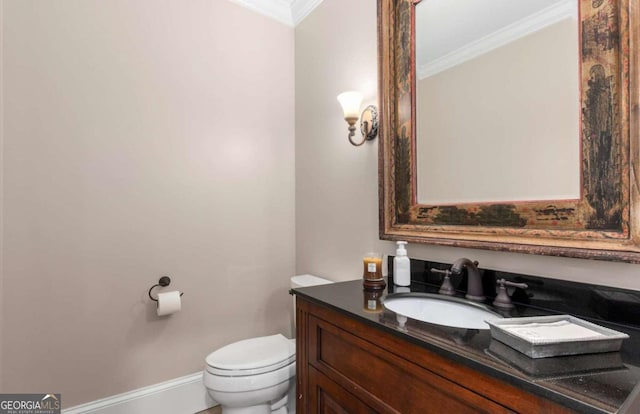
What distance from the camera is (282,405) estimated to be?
1748mm

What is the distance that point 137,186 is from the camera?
176 cm

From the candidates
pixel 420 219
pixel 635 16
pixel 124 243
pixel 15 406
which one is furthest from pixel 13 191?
pixel 635 16

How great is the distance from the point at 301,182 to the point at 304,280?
0.71 metres

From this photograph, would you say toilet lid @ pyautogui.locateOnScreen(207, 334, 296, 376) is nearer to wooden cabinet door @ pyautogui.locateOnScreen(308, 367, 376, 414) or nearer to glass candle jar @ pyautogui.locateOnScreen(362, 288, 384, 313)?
wooden cabinet door @ pyautogui.locateOnScreen(308, 367, 376, 414)

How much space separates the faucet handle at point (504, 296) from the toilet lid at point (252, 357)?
3.42 feet

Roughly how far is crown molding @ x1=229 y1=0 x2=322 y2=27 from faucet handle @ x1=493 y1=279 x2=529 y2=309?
6.64 ft

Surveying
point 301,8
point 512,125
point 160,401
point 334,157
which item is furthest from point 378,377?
point 301,8

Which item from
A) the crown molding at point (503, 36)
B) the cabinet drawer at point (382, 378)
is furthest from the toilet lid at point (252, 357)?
the crown molding at point (503, 36)

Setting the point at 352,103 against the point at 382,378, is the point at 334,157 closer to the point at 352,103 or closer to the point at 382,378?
the point at 352,103

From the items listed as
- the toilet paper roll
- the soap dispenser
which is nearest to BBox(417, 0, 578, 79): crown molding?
the soap dispenser

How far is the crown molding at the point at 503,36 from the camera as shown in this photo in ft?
3.25

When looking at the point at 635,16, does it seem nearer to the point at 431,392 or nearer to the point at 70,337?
the point at 431,392

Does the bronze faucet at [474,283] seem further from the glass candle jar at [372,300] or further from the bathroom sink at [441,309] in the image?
the glass candle jar at [372,300]

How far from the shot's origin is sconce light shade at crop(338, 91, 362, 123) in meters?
1.59
